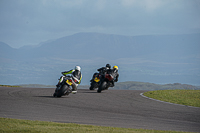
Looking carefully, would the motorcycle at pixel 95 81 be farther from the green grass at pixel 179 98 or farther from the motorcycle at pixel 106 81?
the green grass at pixel 179 98

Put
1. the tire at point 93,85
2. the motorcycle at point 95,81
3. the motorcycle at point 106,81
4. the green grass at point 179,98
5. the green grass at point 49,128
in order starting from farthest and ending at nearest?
the tire at point 93,85 → the motorcycle at point 95,81 → the motorcycle at point 106,81 → the green grass at point 179,98 → the green grass at point 49,128

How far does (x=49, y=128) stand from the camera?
940 centimetres

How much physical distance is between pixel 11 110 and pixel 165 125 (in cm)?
637

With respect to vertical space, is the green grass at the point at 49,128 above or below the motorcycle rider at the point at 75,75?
below

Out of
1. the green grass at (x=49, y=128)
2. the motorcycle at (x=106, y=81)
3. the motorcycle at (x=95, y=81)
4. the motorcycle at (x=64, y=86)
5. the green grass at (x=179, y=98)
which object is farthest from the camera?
the motorcycle at (x=95, y=81)

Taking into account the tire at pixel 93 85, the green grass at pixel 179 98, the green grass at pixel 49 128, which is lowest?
the green grass at pixel 49 128

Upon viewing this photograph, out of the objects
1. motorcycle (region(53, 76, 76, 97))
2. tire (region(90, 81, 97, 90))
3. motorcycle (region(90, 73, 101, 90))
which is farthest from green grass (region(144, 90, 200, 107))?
motorcycle (region(53, 76, 76, 97))

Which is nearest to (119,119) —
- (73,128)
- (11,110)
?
(73,128)

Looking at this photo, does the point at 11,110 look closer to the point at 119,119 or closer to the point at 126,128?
the point at 119,119

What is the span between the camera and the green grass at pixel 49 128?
9.03 meters

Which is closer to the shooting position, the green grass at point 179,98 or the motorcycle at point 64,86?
the green grass at point 179,98

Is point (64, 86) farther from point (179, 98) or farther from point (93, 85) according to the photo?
point (93, 85)

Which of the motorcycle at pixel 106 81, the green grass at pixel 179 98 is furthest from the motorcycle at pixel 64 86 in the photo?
the green grass at pixel 179 98

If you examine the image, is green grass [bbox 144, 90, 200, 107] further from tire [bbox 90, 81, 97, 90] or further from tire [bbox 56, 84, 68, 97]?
tire [bbox 56, 84, 68, 97]
